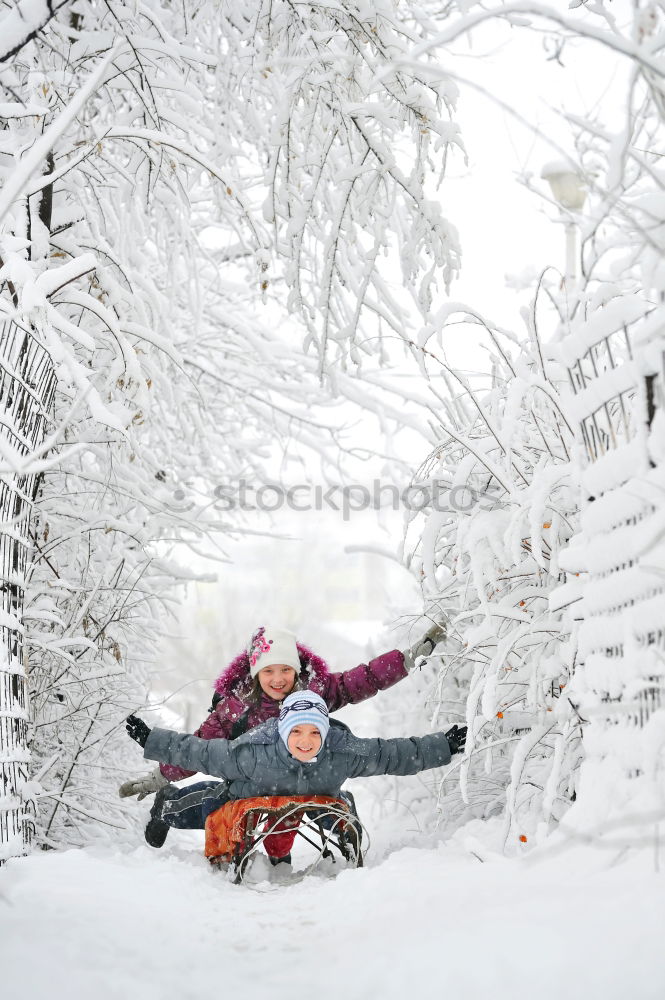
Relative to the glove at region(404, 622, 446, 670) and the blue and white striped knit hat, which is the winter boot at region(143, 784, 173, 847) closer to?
the blue and white striped knit hat

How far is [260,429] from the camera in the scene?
8.32 metres

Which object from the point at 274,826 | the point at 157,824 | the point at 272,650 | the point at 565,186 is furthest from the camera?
the point at 565,186

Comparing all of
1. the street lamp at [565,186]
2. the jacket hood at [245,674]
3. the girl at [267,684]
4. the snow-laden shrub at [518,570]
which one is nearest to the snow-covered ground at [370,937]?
the snow-laden shrub at [518,570]

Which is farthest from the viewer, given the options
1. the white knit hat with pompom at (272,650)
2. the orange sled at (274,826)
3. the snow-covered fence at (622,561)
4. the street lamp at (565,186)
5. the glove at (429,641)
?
the street lamp at (565,186)

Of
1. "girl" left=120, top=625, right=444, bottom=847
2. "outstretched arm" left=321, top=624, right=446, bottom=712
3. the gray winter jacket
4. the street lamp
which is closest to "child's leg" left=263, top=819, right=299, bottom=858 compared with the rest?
the gray winter jacket

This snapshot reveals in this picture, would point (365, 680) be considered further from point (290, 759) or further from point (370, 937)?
point (370, 937)

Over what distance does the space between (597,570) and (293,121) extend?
2.42 metres

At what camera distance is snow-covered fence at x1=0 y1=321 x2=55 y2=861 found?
243 centimetres

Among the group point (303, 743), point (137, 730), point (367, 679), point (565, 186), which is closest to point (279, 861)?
point (303, 743)

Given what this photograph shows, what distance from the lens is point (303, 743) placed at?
119 inches

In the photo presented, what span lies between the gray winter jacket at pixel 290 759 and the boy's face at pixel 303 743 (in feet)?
0.25

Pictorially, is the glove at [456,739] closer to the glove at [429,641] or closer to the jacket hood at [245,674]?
the glove at [429,641]

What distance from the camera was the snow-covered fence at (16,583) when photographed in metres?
2.43

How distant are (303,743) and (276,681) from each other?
0.86 meters
